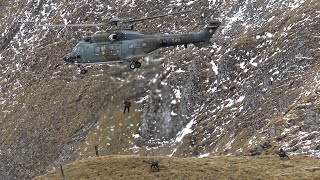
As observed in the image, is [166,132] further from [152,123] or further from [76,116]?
[76,116]

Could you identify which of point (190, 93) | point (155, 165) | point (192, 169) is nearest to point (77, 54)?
point (155, 165)

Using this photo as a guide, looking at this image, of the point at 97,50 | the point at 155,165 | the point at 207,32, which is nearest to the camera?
the point at 207,32

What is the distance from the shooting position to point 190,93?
12362 cm

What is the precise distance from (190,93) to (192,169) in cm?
5586

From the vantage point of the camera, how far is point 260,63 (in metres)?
121

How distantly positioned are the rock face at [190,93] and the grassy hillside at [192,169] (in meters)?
8.62

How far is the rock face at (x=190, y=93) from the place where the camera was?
3981 inches

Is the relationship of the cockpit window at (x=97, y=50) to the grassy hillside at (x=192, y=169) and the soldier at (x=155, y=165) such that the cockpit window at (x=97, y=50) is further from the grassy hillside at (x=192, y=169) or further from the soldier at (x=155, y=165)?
the soldier at (x=155, y=165)

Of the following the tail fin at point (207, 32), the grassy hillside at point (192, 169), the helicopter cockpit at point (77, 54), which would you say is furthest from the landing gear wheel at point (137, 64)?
the grassy hillside at point (192, 169)

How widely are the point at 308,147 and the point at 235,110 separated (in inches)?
1338

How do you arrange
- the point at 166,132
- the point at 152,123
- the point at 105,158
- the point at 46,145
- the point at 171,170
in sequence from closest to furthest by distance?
the point at 171,170
the point at 105,158
the point at 166,132
the point at 152,123
the point at 46,145

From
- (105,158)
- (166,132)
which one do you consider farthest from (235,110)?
(105,158)

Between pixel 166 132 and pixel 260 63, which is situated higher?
pixel 260 63

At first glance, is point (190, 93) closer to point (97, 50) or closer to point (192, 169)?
point (192, 169)
